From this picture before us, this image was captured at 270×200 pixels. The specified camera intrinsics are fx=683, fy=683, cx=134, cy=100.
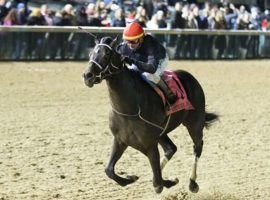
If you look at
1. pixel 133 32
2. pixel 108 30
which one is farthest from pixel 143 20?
pixel 133 32

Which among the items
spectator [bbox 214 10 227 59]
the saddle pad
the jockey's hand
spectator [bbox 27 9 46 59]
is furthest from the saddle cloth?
spectator [bbox 214 10 227 59]

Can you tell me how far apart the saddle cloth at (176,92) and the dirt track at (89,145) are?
105 centimetres

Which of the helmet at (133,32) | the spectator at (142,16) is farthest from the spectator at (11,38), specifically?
the helmet at (133,32)

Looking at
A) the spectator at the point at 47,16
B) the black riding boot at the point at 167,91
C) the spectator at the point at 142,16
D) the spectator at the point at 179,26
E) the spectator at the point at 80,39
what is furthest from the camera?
the spectator at the point at 179,26

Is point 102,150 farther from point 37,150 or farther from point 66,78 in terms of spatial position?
point 66,78

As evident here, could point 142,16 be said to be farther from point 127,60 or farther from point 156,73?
point 127,60

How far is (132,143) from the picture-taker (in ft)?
23.6

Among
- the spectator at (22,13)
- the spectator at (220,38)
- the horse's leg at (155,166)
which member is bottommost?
the spectator at (220,38)

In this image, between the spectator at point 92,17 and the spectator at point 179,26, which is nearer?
the spectator at point 92,17

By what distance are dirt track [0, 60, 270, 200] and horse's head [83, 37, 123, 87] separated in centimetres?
173

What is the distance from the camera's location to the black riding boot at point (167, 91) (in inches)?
303

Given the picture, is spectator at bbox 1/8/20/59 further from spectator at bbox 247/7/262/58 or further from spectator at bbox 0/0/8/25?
spectator at bbox 247/7/262/58

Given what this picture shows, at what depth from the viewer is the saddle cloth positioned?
25.2 feet

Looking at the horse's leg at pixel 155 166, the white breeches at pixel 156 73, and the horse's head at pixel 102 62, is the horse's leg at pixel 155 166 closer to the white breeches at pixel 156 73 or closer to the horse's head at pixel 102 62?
the white breeches at pixel 156 73
